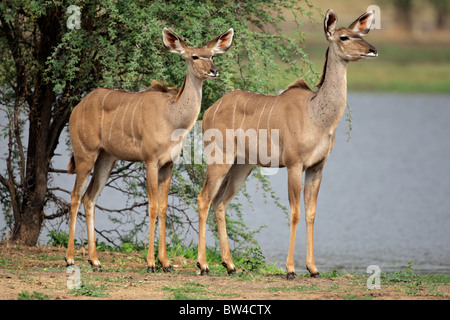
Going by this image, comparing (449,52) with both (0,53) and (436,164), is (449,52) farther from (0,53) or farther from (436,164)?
(0,53)

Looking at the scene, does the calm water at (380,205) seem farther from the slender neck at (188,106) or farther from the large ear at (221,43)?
the large ear at (221,43)

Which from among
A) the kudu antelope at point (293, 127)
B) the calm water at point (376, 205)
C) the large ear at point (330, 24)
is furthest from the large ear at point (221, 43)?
the calm water at point (376, 205)

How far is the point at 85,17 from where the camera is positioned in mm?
11570

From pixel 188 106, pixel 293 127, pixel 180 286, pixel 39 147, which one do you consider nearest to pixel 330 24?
pixel 293 127

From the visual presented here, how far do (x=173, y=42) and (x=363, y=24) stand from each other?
197cm

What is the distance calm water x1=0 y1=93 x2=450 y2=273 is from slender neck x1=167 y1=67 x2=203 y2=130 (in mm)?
2844

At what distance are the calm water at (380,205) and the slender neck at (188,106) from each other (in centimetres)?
437

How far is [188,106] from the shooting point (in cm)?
958

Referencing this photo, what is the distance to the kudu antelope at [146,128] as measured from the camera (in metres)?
9.57

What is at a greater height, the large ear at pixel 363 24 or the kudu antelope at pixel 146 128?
the large ear at pixel 363 24

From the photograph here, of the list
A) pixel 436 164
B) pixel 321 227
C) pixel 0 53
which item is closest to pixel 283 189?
pixel 321 227

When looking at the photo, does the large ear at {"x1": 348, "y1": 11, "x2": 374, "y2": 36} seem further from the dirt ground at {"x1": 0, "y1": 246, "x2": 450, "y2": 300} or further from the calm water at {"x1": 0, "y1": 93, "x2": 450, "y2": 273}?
the calm water at {"x1": 0, "y1": 93, "x2": 450, "y2": 273}

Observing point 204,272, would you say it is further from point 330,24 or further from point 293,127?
point 330,24

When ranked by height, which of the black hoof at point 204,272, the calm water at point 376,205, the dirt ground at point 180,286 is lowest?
the dirt ground at point 180,286
